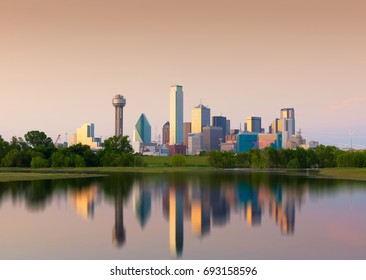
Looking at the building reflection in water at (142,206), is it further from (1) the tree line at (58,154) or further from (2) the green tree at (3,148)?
(2) the green tree at (3,148)

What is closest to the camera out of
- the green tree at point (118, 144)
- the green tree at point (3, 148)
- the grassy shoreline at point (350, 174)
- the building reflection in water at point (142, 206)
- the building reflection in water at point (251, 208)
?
the building reflection in water at point (251, 208)

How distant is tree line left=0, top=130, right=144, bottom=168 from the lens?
5290 inches

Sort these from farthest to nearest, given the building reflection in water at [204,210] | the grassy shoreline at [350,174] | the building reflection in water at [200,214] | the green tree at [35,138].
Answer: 1. the green tree at [35,138]
2. the grassy shoreline at [350,174]
3. the building reflection in water at [200,214]
4. the building reflection in water at [204,210]

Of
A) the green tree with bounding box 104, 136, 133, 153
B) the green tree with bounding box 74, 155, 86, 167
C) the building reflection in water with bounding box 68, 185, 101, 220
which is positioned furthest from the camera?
the green tree with bounding box 104, 136, 133, 153

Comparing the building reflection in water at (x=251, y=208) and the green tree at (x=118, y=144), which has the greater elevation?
the green tree at (x=118, y=144)

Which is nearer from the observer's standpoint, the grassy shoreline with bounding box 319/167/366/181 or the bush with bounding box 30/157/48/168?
the grassy shoreline with bounding box 319/167/366/181

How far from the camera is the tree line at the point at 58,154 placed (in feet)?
441

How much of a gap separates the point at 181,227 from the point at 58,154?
376ft

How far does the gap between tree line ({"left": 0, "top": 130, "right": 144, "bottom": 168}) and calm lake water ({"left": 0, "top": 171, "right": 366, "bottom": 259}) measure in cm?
9043

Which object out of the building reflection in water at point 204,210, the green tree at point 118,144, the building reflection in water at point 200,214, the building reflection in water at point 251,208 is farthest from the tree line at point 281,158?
the building reflection in water at point 200,214

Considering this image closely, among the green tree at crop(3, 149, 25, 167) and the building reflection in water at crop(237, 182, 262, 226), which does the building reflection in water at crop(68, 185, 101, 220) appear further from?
the green tree at crop(3, 149, 25, 167)

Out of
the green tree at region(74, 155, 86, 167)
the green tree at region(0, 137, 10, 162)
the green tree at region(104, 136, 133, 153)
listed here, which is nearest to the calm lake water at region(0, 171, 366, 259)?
the green tree at region(74, 155, 86, 167)

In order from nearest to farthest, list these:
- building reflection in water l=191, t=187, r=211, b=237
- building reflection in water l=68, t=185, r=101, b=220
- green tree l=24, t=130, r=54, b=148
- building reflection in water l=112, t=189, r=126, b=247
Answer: building reflection in water l=112, t=189, r=126, b=247 < building reflection in water l=191, t=187, r=211, b=237 < building reflection in water l=68, t=185, r=101, b=220 < green tree l=24, t=130, r=54, b=148

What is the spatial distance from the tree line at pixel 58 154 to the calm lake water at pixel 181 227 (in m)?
90.4
